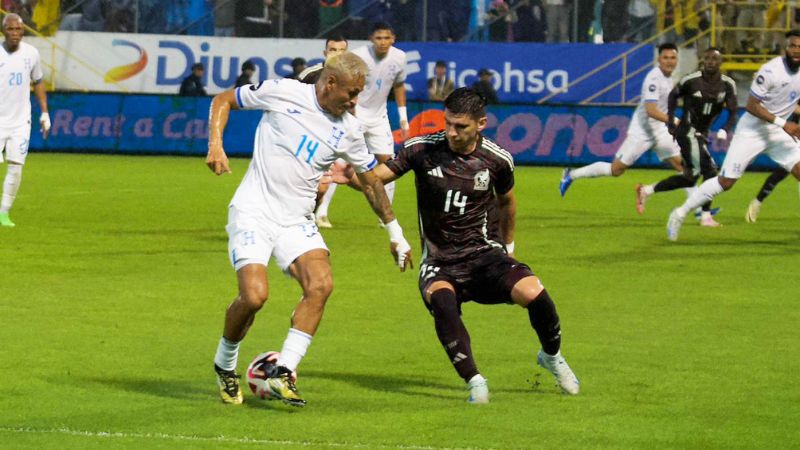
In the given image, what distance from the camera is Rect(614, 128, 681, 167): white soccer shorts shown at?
19719mm

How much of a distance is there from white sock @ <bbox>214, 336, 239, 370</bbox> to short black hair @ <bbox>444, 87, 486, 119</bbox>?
5.85 feet

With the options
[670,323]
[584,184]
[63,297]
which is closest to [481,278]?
[670,323]

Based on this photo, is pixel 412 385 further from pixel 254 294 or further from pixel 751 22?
pixel 751 22

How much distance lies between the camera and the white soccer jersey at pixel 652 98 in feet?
64.3

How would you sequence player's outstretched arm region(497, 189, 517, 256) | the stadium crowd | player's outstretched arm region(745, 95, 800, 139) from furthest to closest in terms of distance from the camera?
1. the stadium crowd
2. player's outstretched arm region(745, 95, 800, 139)
3. player's outstretched arm region(497, 189, 517, 256)

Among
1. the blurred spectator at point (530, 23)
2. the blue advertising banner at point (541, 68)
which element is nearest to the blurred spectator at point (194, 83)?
the blue advertising banner at point (541, 68)

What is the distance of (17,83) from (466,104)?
35.8ft

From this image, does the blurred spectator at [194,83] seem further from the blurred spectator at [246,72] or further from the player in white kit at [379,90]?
the player in white kit at [379,90]

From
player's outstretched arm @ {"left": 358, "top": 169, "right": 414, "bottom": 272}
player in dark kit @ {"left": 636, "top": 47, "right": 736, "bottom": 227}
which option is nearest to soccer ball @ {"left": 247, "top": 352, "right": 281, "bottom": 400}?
player's outstretched arm @ {"left": 358, "top": 169, "right": 414, "bottom": 272}

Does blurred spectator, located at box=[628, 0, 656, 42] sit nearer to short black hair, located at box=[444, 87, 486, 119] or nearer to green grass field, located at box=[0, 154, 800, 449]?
green grass field, located at box=[0, 154, 800, 449]

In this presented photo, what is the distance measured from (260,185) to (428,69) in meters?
26.1

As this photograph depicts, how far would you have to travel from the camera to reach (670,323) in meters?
11.3

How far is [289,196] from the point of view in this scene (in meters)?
8.27

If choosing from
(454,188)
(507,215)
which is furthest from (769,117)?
(454,188)
